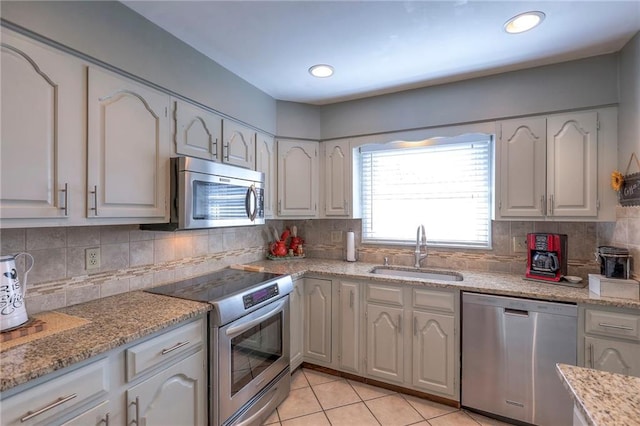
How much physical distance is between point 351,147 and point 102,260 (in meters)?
2.08

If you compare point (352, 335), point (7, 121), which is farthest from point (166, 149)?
point (352, 335)

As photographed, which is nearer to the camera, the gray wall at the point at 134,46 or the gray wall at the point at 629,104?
the gray wall at the point at 134,46

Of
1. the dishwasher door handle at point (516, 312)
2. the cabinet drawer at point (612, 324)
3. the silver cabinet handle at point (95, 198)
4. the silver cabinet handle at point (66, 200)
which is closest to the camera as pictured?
the silver cabinet handle at point (66, 200)

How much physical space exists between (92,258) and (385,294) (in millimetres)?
1893

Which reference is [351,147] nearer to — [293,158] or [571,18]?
[293,158]

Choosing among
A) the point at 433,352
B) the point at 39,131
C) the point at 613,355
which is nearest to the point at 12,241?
the point at 39,131

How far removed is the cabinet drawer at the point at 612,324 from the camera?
1640 millimetres

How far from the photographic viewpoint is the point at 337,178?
112 inches

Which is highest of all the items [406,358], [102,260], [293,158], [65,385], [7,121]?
[293,158]

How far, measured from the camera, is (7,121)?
3.68ft

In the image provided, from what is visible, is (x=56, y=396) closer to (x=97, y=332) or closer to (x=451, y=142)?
(x=97, y=332)

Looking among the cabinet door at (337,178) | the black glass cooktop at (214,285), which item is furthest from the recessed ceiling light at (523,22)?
the black glass cooktop at (214,285)

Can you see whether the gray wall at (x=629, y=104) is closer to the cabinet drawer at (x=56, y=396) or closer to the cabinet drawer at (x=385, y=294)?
the cabinet drawer at (x=385, y=294)

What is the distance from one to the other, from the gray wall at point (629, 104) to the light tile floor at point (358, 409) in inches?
74.8
